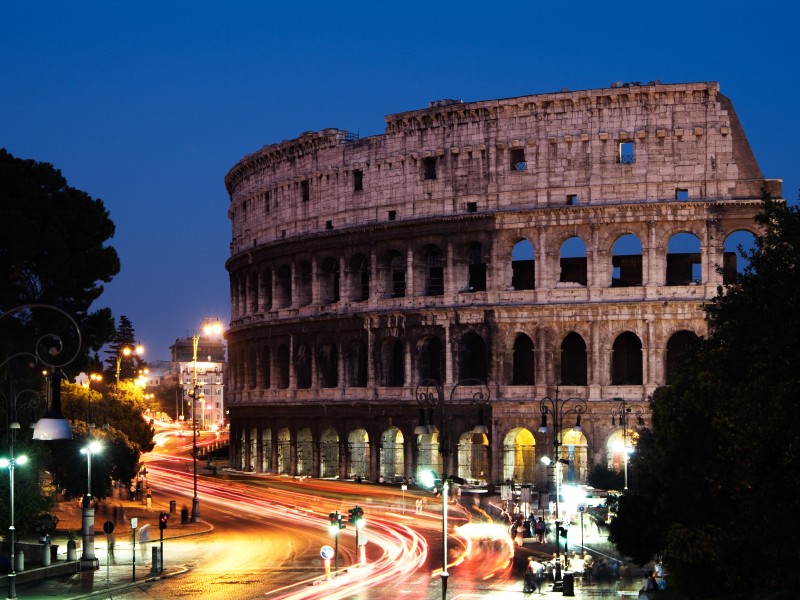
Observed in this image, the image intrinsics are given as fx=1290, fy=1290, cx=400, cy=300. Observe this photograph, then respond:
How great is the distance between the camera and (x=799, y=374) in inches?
788

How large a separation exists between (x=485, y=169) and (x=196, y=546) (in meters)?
26.3

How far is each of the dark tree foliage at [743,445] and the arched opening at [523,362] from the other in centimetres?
3302

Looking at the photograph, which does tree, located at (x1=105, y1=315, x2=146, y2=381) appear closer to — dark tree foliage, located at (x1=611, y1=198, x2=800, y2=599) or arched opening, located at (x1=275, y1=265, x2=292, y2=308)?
arched opening, located at (x1=275, y1=265, x2=292, y2=308)

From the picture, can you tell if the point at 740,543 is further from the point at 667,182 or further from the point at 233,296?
the point at 233,296

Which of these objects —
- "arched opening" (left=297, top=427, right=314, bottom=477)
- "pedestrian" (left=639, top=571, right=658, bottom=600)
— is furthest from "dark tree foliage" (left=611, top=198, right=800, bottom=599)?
"arched opening" (left=297, top=427, right=314, bottom=477)

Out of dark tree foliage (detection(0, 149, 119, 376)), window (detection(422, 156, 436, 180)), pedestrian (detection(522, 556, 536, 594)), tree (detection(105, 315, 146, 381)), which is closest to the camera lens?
pedestrian (detection(522, 556, 536, 594))

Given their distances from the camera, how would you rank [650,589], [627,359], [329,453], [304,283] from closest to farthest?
[650,589], [627,359], [329,453], [304,283]

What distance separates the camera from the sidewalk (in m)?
34.1

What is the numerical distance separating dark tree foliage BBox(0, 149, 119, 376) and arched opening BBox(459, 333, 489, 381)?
19249mm

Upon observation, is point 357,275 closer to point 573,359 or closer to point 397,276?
point 397,276

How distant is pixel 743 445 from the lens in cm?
2145

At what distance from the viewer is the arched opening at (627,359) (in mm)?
61688

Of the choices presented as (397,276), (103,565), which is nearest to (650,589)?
(103,565)

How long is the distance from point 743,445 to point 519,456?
40.4 metres
